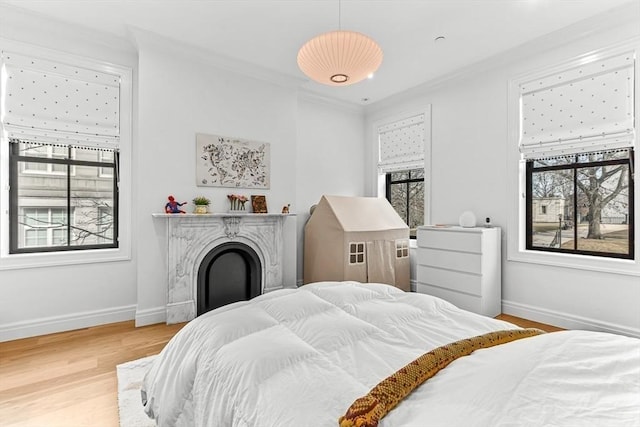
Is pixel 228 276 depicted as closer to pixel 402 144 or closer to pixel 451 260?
pixel 451 260

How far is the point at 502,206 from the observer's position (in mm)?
3643

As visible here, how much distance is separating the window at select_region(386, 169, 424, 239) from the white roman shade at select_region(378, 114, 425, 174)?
0.18m

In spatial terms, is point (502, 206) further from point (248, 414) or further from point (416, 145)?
point (248, 414)

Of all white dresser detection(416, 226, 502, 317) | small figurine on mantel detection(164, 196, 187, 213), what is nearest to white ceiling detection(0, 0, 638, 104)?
small figurine on mantel detection(164, 196, 187, 213)

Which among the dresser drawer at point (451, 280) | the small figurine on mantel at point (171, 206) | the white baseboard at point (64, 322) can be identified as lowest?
the white baseboard at point (64, 322)

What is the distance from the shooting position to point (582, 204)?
3230mm

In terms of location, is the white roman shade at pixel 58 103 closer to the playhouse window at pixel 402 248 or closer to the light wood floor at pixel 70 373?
the light wood floor at pixel 70 373

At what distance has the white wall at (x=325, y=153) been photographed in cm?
470

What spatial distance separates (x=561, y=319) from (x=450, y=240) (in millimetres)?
1293

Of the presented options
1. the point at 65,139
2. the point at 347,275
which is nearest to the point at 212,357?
the point at 347,275

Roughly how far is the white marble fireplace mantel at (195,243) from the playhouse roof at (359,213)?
0.67 m

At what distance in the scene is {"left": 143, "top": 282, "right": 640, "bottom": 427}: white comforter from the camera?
81cm

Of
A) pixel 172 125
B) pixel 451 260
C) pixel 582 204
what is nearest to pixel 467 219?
pixel 451 260

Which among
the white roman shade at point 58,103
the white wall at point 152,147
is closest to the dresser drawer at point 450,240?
the white wall at point 152,147
